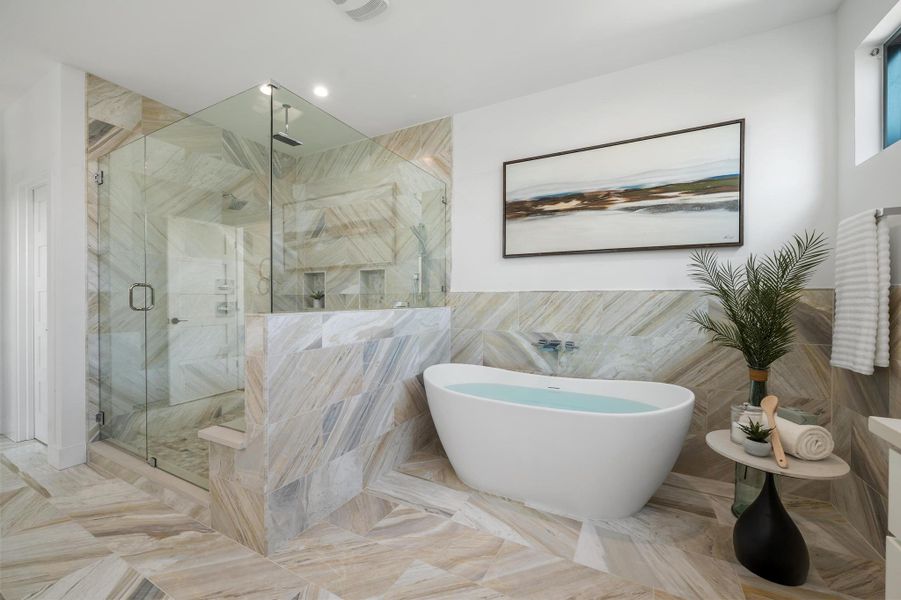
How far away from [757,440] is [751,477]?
0.54m

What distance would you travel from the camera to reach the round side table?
1.47 metres

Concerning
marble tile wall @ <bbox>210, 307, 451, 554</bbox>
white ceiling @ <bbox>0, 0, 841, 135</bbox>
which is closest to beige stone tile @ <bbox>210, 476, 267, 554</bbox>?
marble tile wall @ <bbox>210, 307, 451, 554</bbox>

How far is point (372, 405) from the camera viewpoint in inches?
88.2

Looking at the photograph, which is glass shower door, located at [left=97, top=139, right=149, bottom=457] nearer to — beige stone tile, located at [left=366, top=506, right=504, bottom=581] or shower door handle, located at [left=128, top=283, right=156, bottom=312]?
shower door handle, located at [left=128, top=283, right=156, bottom=312]

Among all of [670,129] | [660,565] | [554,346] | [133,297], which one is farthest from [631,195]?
[133,297]

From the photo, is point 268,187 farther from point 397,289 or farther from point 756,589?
point 756,589

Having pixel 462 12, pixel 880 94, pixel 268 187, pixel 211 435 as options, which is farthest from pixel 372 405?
pixel 880 94

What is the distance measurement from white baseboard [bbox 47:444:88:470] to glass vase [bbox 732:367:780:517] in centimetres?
392

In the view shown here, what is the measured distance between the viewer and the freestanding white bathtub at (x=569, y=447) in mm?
1781

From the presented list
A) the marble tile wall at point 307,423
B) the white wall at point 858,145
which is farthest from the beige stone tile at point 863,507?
the marble tile wall at point 307,423

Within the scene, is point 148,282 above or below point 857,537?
above

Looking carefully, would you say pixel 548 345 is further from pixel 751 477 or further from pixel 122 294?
pixel 122 294

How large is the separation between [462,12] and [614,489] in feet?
8.43

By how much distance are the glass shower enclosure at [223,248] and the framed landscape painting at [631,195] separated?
0.86 m
